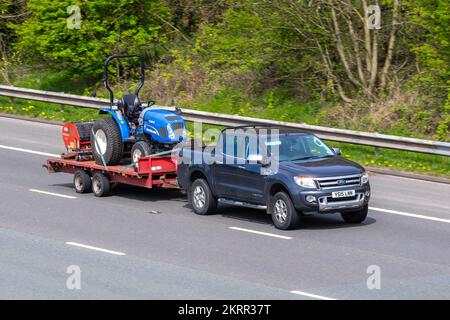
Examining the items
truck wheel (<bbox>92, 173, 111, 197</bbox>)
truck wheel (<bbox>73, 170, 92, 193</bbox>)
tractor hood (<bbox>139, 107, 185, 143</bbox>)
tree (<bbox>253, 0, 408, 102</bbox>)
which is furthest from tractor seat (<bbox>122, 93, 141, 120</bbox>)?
tree (<bbox>253, 0, 408, 102</bbox>)

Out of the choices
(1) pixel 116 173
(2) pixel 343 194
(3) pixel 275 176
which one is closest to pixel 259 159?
(3) pixel 275 176

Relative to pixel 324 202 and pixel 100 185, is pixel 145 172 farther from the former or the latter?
pixel 324 202

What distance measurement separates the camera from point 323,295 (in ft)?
38.8

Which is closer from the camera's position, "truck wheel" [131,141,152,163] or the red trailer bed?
the red trailer bed

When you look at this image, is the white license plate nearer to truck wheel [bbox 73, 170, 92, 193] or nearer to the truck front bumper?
the truck front bumper

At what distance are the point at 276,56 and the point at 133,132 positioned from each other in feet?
30.4

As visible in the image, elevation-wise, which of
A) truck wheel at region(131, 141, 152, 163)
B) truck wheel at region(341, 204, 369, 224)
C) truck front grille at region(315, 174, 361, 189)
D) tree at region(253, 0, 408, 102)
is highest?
tree at region(253, 0, 408, 102)

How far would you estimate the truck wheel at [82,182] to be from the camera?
1892cm

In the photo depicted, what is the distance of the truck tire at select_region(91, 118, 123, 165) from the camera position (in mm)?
18562

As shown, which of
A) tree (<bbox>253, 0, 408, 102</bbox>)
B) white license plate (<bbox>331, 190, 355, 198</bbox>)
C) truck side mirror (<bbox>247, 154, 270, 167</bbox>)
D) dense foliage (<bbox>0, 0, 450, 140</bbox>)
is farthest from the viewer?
tree (<bbox>253, 0, 408, 102</bbox>)

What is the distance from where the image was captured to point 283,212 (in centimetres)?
1577

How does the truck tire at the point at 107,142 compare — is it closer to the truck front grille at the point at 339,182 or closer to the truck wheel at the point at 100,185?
the truck wheel at the point at 100,185

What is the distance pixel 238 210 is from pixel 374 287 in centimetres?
582

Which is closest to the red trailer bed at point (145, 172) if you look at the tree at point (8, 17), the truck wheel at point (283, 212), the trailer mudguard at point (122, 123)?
the trailer mudguard at point (122, 123)
